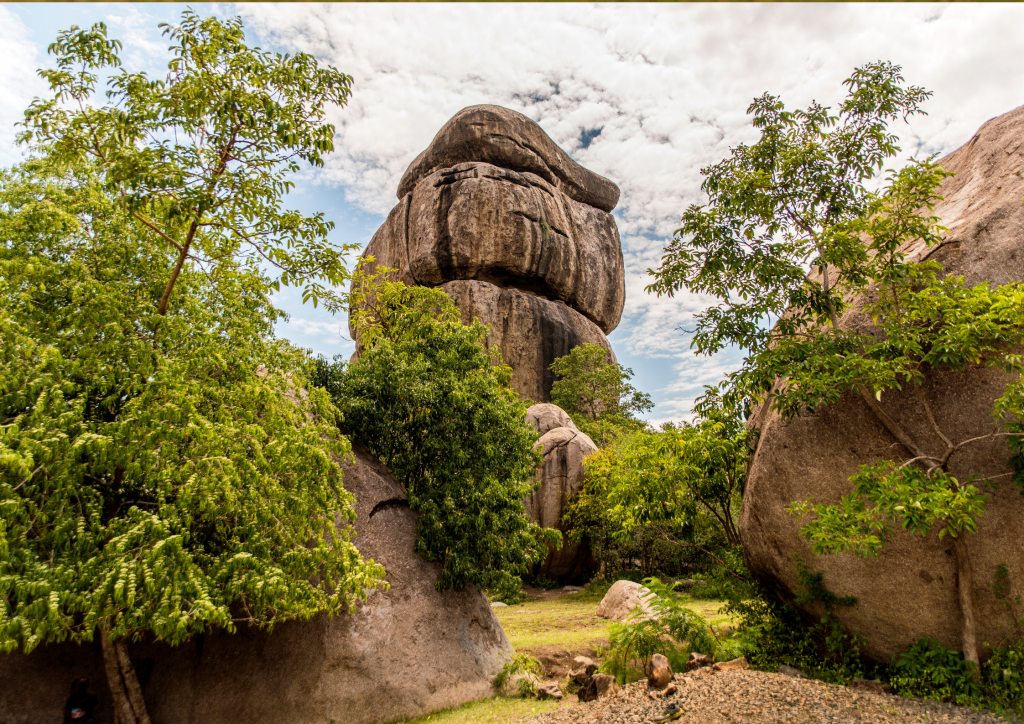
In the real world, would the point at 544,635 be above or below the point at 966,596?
below

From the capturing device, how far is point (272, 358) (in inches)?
234

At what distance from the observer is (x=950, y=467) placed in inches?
234

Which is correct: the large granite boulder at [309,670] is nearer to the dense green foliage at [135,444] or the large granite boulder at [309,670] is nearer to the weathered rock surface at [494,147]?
the dense green foliage at [135,444]

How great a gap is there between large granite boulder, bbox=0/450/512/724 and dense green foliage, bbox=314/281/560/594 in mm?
773

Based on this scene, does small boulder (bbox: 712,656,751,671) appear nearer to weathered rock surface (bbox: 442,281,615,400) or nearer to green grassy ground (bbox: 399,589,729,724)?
green grassy ground (bbox: 399,589,729,724)

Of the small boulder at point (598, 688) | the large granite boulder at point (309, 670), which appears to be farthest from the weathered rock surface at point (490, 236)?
the small boulder at point (598, 688)

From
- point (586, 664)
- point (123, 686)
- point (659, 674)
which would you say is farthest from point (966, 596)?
point (123, 686)

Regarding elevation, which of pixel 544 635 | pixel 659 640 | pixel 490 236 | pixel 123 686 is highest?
pixel 490 236

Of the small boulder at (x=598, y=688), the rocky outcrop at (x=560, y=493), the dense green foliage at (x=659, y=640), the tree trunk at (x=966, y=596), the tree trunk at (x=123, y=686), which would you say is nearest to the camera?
the tree trunk at (x=123, y=686)

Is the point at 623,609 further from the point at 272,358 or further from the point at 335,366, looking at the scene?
the point at 272,358

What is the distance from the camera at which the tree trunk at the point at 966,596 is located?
5531mm

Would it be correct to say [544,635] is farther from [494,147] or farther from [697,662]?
[494,147]

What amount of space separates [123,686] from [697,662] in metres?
6.54

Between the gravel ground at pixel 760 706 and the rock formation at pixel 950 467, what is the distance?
1034 mm
